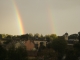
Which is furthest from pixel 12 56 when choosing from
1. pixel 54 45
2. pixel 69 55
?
pixel 54 45

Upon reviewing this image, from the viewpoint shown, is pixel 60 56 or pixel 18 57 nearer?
pixel 18 57

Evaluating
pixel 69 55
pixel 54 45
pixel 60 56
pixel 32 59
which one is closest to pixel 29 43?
pixel 54 45

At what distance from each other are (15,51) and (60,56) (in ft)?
→ 60.5

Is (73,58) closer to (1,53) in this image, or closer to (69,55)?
(69,55)

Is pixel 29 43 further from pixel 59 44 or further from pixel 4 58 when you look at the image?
pixel 4 58

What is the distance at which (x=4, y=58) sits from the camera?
31.6 meters

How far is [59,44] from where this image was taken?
56.4 metres

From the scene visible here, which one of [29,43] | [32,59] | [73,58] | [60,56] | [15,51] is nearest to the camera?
[15,51]

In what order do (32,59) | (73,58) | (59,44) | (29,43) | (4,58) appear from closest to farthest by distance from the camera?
(4,58)
(73,58)
(32,59)
(59,44)
(29,43)

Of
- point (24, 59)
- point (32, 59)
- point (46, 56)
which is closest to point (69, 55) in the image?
point (46, 56)

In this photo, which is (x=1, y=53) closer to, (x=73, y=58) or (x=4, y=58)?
(x=4, y=58)

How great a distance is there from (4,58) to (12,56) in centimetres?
180

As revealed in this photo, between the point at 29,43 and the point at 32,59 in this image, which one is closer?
the point at 32,59

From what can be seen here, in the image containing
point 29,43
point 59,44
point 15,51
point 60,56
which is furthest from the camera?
point 29,43
